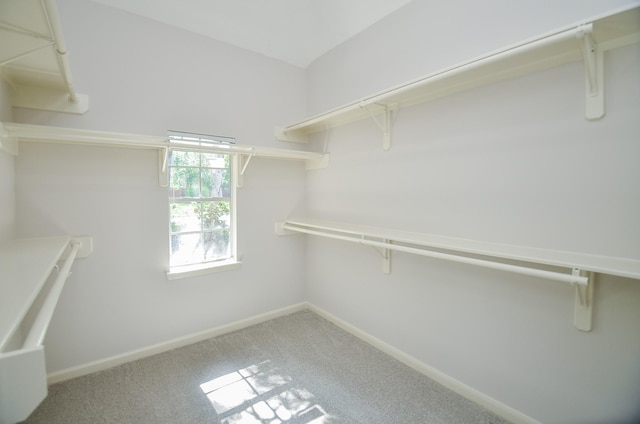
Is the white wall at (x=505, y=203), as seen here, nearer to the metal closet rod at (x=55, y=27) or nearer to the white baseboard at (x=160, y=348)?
the white baseboard at (x=160, y=348)

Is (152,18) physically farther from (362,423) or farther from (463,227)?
(362,423)

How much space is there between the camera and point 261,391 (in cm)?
190

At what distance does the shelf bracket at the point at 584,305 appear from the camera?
4.38 ft

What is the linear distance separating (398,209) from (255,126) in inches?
61.1

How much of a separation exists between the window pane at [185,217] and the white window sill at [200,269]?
0.32 meters

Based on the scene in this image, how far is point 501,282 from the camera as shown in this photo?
165 centimetres

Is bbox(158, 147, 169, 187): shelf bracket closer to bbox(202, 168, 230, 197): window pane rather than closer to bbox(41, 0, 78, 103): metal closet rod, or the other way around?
bbox(202, 168, 230, 197): window pane

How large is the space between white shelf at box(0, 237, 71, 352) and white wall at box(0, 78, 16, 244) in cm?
9

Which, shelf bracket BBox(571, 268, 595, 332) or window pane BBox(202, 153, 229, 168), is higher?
window pane BBox(202, 153, 229, 168)

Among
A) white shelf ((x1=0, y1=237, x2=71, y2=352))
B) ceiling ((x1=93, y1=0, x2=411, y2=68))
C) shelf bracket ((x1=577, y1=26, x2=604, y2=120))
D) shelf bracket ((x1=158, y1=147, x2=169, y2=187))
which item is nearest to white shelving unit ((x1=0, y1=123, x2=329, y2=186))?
shelf bracket ((x1=158, y1=147, x2=169, y2=187))

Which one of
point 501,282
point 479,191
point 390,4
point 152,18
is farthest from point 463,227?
point 152,18

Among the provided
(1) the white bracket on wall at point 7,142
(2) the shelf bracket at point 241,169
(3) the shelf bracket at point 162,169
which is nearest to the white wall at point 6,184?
(1) the white bracket on wall at point 7,142

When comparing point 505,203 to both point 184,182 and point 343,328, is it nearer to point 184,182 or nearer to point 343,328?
point 343,328

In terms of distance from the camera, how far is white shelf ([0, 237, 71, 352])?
62 centimetres
